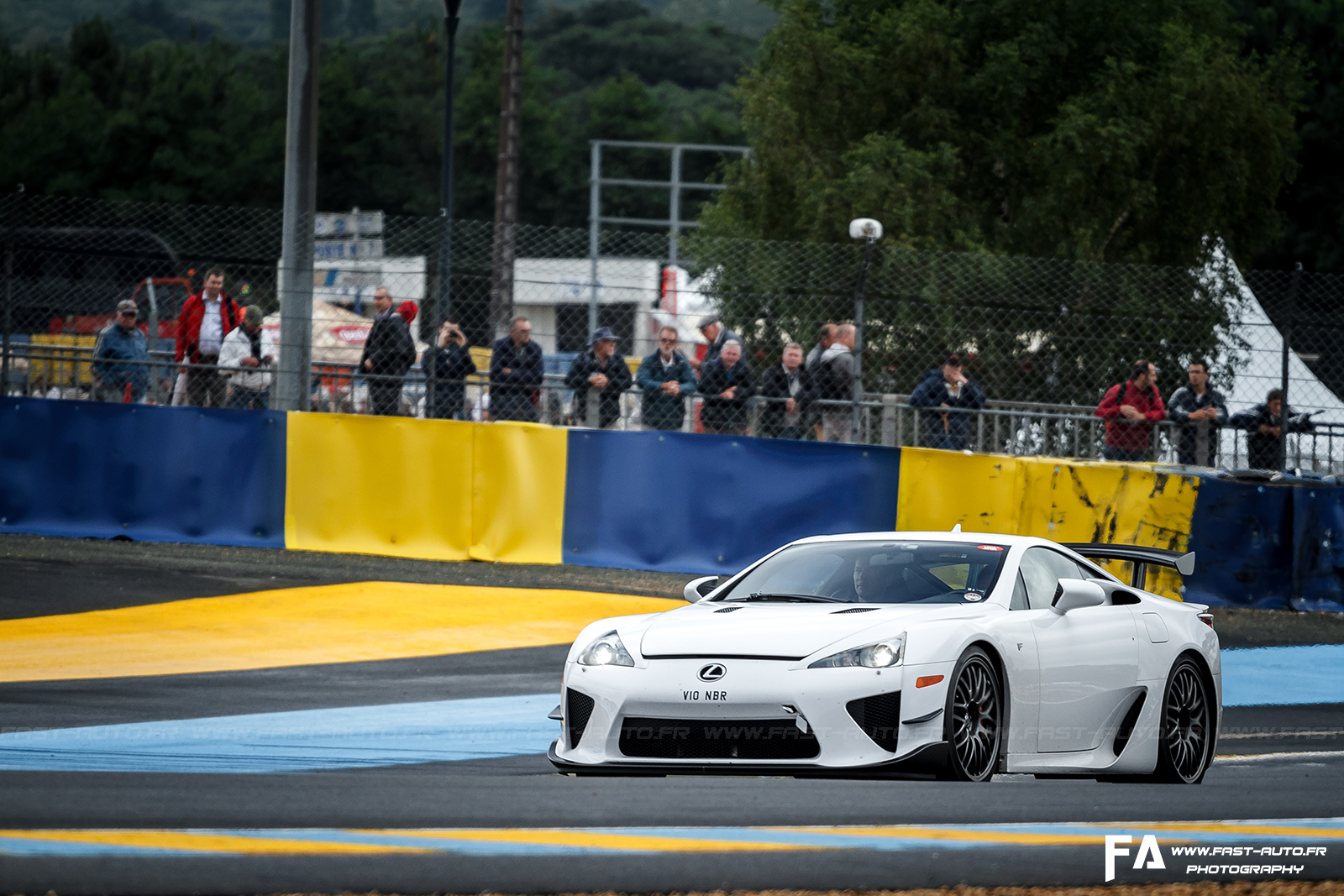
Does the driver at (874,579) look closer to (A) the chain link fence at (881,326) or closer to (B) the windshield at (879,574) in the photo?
(B) the windshield at (879,574)

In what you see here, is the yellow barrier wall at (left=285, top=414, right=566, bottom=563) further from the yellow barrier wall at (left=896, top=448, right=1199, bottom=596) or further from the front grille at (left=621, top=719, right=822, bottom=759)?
the front grille at (left=621, top=719, right=822, bottom=759)

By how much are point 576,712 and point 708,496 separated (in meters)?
7.10

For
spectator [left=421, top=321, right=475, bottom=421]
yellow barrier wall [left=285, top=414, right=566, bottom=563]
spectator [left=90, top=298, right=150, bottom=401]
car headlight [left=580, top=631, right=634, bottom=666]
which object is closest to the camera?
car headlight [left=580, top=631, right=634, bottom=666]

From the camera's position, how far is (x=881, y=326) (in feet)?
48.3

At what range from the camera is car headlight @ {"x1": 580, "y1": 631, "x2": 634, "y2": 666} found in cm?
714

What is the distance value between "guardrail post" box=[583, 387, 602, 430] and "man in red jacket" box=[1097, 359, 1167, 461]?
4.37 m

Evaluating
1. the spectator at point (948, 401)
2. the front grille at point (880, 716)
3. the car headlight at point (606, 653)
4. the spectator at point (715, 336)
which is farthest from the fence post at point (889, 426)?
the front grille at point (880, 716)

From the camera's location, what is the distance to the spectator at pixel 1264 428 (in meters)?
14.8

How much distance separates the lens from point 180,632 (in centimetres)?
1154

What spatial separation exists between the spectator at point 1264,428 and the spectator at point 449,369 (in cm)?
663

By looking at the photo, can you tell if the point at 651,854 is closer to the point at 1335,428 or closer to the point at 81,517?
Answer: the point at 81,517

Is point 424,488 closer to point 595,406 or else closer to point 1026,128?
point 595,406

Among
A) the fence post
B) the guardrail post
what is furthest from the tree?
the guardrail post

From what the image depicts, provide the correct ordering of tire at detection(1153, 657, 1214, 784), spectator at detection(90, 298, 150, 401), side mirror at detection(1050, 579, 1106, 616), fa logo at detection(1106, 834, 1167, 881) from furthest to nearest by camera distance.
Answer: spectator at detection(90, 298, 150, 401) < tire at detection(1153, 657, 1214, 784) < side mirror at detection(1050, 579, 1106, 616) < fa logo at detection(1106, 834, 1167, 881)
